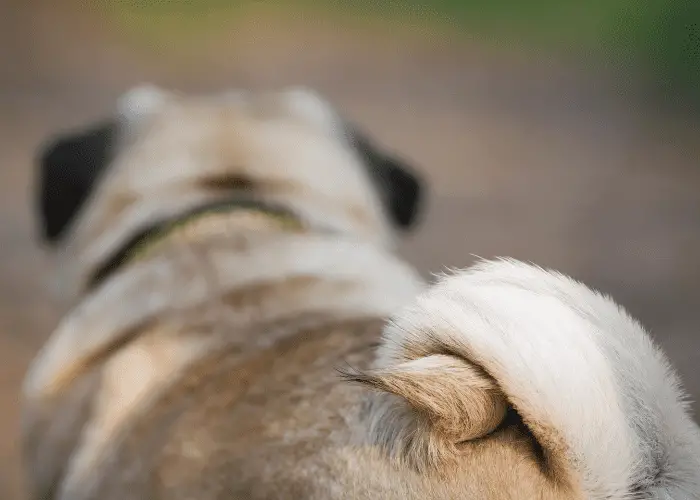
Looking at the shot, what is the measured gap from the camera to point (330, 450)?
93 centimetres

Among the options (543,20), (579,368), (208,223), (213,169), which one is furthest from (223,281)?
(543,20)

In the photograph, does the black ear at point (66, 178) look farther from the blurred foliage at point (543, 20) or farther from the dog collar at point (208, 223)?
the blurred foliage at point (543, 20)

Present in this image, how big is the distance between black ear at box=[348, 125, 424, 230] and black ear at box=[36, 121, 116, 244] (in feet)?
1.84

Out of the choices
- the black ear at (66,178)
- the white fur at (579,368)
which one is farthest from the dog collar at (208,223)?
the white fur at (579,368)

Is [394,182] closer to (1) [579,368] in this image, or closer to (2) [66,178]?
(2) [66,178]

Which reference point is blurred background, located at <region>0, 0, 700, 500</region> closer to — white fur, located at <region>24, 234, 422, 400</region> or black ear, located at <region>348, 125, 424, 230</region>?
black ear, located at <region>348, 125, 424, 230</region>

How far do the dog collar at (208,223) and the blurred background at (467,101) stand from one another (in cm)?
116

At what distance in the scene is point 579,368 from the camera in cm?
78

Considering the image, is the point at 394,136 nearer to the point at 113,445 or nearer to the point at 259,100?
the point at 259,100

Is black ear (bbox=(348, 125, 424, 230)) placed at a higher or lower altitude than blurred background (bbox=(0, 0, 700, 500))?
higher

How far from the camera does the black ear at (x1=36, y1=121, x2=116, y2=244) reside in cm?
195

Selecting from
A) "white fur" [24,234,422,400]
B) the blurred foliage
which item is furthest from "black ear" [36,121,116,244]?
the blurred foliage

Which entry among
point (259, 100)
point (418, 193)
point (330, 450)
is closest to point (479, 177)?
point (418, 193)

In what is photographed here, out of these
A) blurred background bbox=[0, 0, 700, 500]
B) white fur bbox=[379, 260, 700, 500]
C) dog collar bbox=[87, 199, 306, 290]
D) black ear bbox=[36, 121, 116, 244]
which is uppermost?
white fur bbox=[379, 260, 700, 500]
